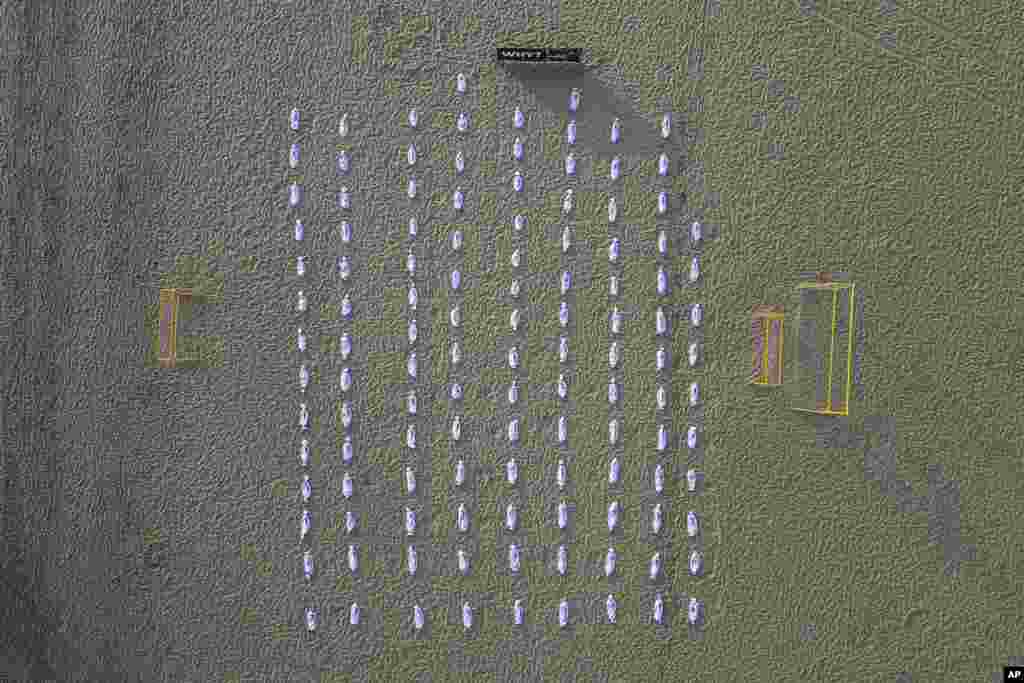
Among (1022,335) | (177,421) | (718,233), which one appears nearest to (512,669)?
(177,421)

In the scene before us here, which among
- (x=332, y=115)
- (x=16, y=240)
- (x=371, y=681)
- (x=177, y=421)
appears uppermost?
(x=332, y=115)

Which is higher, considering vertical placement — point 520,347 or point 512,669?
point 520,347

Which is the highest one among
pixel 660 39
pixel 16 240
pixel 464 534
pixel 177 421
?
pixel 660 39

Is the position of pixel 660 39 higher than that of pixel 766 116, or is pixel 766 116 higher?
pixel 660 39

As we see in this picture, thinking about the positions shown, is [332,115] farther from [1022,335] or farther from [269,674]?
[1022,335]

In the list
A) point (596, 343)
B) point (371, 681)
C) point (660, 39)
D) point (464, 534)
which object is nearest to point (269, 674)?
point (371, 681)

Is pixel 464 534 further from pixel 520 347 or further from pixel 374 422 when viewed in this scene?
pixel 520 347

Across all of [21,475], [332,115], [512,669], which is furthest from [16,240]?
[512,669]

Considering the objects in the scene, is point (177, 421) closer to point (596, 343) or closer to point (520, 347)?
point (520, 347)
